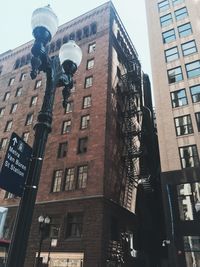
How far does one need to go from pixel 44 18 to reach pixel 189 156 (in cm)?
2424

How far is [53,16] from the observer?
6328mm

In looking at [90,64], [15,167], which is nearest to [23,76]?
[90,64]

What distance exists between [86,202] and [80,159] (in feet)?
16.2

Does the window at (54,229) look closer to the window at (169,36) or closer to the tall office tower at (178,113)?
the tall office tower at (178,113)

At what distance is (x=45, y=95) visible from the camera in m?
6.09

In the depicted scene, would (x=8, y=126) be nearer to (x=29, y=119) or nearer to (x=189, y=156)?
(x=29, y=119)

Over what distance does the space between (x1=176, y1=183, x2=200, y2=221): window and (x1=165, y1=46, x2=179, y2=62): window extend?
16.9m

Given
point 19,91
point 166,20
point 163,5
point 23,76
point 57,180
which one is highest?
point 163,5

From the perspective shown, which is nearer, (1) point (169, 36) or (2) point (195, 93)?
(2) point (195, 93)

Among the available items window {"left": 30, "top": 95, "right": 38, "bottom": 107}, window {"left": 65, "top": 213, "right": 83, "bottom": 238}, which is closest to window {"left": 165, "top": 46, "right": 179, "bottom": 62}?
window {"left": 30, "top": 95, "right": 38, "bottom": 107}

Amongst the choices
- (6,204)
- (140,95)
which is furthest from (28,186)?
(140,95)

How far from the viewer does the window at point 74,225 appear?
77.7 ft

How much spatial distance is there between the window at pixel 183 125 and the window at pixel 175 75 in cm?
→ 547

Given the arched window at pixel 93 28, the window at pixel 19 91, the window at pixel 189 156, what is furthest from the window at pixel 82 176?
the arched window at pixel 93 28
